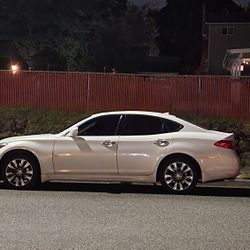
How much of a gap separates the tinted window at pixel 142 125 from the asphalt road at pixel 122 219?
107cm

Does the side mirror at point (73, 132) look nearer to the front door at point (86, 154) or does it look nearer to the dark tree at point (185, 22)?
the front door at point (86, 154)

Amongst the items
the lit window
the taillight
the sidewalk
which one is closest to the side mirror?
the taillight

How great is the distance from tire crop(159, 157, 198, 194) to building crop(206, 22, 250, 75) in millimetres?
38093

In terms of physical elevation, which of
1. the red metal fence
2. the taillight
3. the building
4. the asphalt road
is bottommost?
the asphalt road

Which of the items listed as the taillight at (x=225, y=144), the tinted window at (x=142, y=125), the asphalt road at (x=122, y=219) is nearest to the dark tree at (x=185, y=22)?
the tinted window at (x=142, y=125)

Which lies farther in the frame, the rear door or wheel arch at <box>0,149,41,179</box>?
wheel arch at <box>0,149,41,179</box>

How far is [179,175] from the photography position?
33.1ft

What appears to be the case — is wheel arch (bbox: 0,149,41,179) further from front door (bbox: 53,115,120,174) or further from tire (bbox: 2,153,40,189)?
front door (bbox: 53,115,120,174)

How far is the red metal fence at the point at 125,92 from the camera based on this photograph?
60.0 feet

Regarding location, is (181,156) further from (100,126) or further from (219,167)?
(100,126)

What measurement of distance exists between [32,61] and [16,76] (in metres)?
34.7

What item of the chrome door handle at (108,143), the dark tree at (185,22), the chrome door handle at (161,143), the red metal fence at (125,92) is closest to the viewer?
the chrome door handle at (161,143)

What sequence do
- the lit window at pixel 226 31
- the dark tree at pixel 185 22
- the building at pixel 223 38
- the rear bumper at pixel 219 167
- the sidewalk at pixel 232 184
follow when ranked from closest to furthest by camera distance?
the rear bumper at pixel 219 167 → the sidewalk at pixel 232 184 → the building at pixel 223 38 → the lit window at pixel 226 31 → the dark tree at pixel 185 22

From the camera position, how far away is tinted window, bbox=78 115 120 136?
34.1 ft
